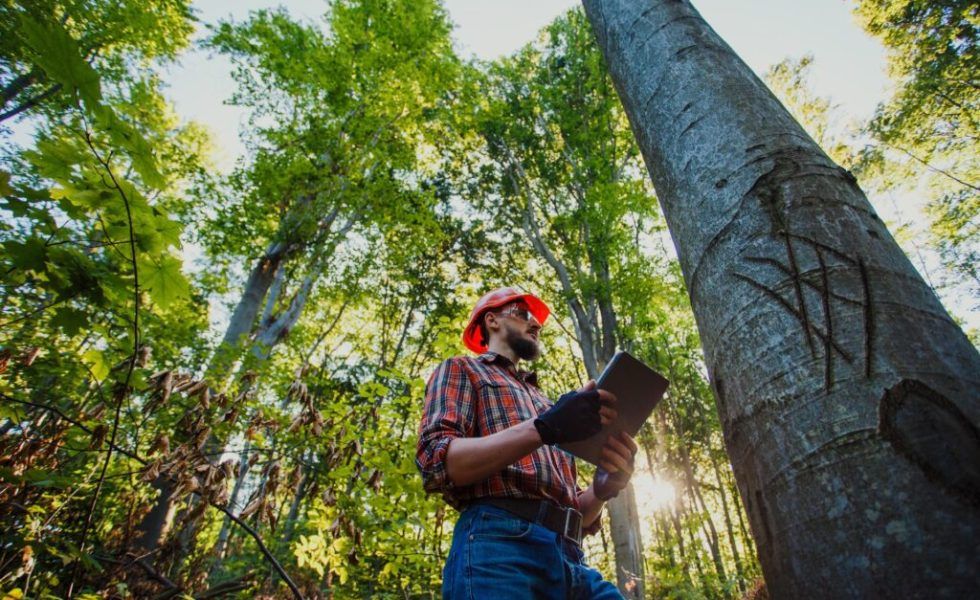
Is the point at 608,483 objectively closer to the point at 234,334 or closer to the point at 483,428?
the point at 483,428

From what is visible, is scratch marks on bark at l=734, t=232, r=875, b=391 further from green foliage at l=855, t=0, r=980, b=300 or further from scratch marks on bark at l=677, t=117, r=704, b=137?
green foliage at l=855, t=0, r=980, b=300

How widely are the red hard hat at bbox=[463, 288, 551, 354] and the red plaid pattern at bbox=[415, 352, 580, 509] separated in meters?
0.55

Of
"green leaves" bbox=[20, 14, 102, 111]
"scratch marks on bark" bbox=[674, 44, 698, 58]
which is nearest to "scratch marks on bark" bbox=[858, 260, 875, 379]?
"scratch marks on bark" bbox=[674, 44, 698, 58]

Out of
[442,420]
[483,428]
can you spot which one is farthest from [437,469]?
[483,428]

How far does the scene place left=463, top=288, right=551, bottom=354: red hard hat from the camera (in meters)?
2.72

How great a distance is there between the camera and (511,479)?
5.37 ft

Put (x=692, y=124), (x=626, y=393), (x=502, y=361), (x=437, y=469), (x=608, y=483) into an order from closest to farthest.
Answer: (x=692, y=124), (x=437, y=469), (x=626, y=393), (x=608, y=483), (x=502, y=361)

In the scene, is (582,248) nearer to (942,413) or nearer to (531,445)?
(531,445)

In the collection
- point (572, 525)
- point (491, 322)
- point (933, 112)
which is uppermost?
point (933, 112)

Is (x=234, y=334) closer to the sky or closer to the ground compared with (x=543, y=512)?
closer to the sky

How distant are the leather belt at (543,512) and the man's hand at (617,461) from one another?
0.24 m

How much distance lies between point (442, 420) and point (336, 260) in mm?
10959

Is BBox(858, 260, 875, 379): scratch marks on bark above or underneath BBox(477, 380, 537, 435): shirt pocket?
underneath

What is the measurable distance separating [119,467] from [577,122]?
9780mm
